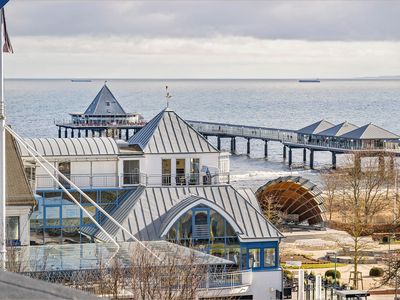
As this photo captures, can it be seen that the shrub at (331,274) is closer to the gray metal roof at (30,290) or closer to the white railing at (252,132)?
the gray metal roof at (30,290)

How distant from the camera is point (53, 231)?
34875 mm

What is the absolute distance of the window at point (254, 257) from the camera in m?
33.2

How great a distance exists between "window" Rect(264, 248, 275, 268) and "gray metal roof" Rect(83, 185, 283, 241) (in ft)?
1.79

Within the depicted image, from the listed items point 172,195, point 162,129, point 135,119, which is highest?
point 135,119

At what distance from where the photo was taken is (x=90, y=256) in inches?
1056

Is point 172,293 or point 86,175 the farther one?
point 86,175

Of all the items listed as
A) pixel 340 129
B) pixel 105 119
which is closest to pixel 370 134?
pixel 340 129

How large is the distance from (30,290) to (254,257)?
102 feet

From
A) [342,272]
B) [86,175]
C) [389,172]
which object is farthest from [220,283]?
[389,172]

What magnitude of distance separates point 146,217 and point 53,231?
360 centimetres

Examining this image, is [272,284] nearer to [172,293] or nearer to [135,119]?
[172,293]

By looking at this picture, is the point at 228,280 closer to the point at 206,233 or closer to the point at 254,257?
the point at 206,233

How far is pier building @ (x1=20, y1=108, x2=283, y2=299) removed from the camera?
3284 centimetres

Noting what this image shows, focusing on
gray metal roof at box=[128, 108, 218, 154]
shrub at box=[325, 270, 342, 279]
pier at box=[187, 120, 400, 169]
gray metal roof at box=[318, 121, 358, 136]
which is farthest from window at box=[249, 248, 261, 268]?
gray metal roof at box=[318, 121, 358, 136]
